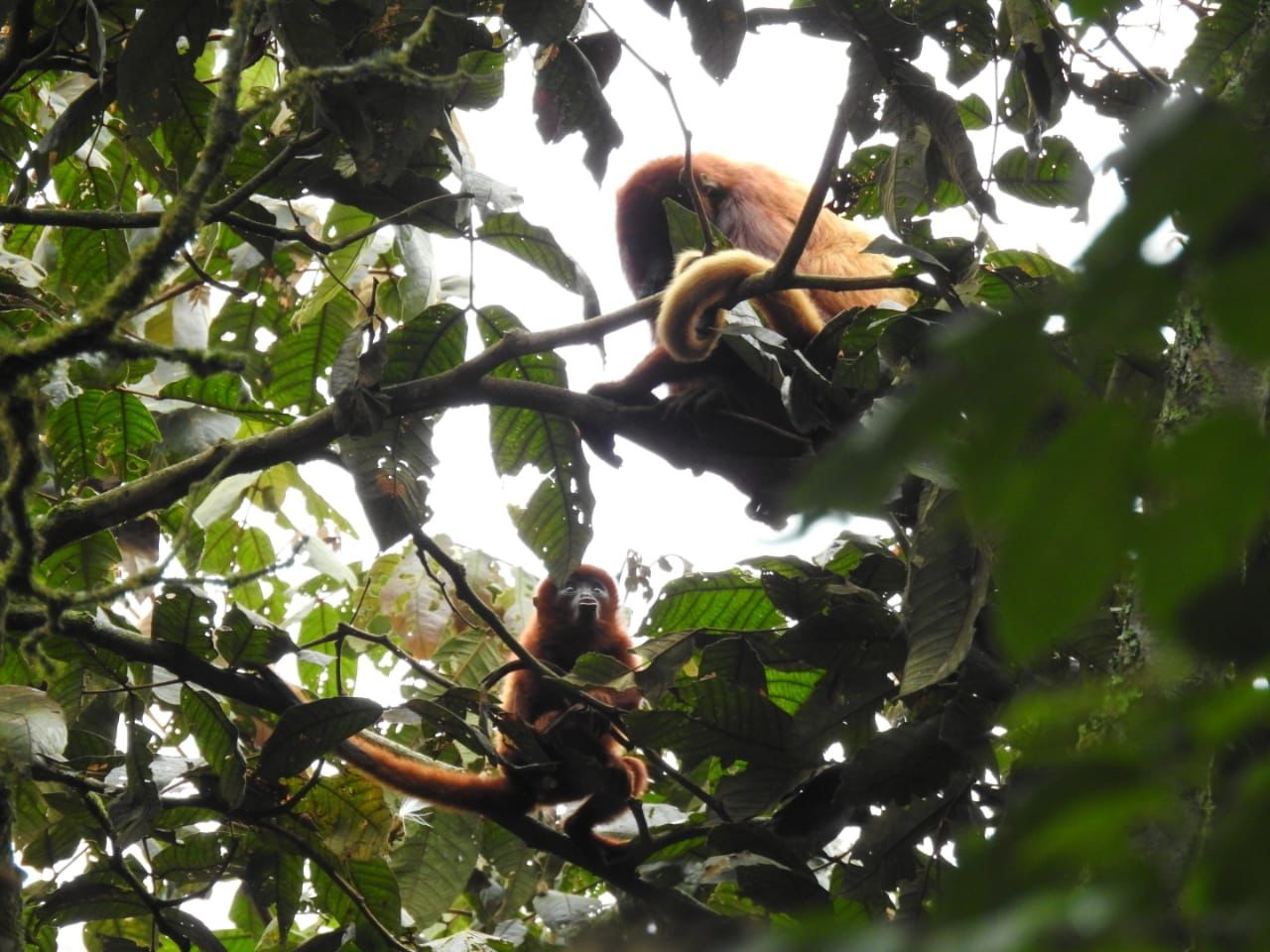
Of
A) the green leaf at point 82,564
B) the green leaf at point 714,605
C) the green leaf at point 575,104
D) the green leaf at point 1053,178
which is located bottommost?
the green leaf at point 714,605

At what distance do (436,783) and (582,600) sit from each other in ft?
5.20

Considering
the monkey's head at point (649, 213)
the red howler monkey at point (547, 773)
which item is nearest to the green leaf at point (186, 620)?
the red howler monkey at point (547, 773)

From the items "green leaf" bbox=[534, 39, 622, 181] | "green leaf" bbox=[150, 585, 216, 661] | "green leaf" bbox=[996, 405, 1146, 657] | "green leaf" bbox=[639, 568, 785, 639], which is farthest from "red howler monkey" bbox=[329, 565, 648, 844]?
"green leaf" bbox=[996, 405, 1146, 657]

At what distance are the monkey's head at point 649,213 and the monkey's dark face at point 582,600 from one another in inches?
48.9

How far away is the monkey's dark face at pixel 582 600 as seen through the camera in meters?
5.29

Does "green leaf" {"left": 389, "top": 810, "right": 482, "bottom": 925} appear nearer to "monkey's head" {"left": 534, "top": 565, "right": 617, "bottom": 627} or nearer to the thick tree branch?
the thick tree branch

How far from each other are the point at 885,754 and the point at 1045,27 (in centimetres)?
184

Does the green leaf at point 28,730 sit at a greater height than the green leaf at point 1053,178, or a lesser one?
lesser

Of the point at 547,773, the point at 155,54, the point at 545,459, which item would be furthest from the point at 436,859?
the point at 155,54

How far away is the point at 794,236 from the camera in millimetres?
2725

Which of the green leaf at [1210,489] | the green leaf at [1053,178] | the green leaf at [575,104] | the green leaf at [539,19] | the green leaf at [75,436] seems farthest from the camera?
the green leaf at [75,436]

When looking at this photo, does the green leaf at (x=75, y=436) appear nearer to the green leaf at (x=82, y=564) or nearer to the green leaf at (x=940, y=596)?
the green leaf at (x=82, y=564)

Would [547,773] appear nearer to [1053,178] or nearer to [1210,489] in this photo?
[1053,178]

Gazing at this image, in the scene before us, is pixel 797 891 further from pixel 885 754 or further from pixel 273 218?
pixel 273 218
